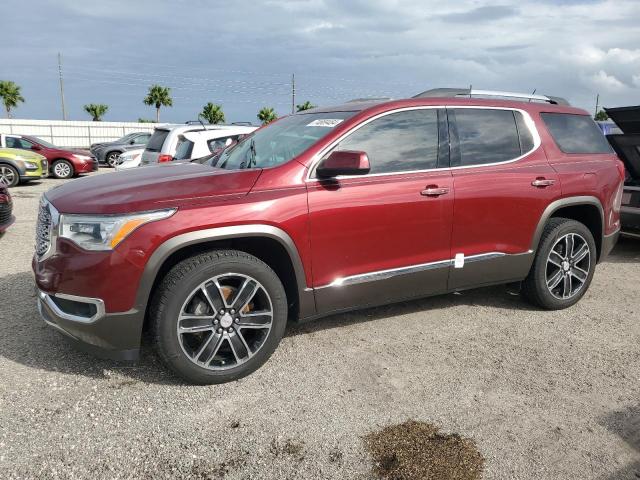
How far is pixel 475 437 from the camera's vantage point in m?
2.76

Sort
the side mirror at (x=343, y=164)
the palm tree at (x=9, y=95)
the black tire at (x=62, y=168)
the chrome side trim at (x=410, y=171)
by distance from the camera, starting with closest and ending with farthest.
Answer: the side mirror at (x=343, y=164) → the chrome side trim at (x=410, y=171) → the black tire at (x=62, y=168) → the palm tree at (x=9, y=95)

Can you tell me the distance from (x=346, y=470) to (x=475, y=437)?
747 mm

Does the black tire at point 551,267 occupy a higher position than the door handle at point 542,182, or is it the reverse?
the door handle at point 542,182

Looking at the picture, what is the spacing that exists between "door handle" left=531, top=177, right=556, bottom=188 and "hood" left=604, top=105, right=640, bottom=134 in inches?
121

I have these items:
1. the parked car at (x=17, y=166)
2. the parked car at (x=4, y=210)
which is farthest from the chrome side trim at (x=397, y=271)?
the parked car at (x=17, y=166)

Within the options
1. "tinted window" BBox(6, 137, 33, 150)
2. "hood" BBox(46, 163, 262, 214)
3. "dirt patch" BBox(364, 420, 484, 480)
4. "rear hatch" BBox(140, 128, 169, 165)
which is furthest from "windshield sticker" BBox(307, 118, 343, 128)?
"tinted window" BBox(6, 137, 33, 150)

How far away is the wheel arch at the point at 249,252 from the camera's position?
3.00 m

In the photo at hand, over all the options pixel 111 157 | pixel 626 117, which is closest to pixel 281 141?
pixel 626 117

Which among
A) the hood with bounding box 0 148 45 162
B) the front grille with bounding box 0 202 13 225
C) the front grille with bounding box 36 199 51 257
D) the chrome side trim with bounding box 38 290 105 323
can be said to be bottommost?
the front grille with bounding box 0 202 13 225

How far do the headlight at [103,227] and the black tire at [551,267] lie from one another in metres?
3.16

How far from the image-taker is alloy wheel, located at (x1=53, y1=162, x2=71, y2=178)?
54.5ft

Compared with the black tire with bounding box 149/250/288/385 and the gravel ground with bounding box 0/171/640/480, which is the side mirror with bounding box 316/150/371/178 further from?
the gravel ground with bounding box 0/171/640/480

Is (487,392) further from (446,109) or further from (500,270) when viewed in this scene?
(446,109)

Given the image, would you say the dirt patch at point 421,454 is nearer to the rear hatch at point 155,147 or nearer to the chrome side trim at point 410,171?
the chrome side trim at point 410,171
